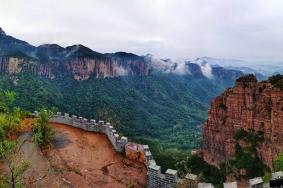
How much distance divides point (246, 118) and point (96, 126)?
10049 centimetres

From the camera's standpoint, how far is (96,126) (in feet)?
90.0

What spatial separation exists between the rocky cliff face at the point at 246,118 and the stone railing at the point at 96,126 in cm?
8512

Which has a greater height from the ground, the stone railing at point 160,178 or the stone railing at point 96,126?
the stone railing at point 96,126

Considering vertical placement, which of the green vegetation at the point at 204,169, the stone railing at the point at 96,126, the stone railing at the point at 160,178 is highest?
the stone railing at the point at 96,126

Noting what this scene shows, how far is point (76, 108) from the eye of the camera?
197750 millimetres

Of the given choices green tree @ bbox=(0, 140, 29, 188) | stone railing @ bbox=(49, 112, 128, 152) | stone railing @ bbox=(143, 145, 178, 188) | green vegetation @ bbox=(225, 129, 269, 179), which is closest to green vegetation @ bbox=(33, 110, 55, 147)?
stone railing @ bbox=(49, 112, 128, 152)

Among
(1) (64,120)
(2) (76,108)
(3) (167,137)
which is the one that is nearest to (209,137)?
(3) (167,137)

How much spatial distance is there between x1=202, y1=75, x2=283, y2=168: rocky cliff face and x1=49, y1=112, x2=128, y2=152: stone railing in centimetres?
8512

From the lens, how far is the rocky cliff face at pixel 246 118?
354ft

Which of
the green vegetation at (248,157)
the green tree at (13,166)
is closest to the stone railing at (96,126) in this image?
the green tree at (13,166)

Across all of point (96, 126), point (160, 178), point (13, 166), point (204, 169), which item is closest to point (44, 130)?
point (96, 126)

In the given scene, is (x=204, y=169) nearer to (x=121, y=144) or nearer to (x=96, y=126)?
(x=96, y=126)

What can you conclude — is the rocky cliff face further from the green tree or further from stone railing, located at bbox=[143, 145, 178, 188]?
the green tree

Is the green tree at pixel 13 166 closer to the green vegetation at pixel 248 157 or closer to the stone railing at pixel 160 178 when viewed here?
the stone railing at pixel 160 178
